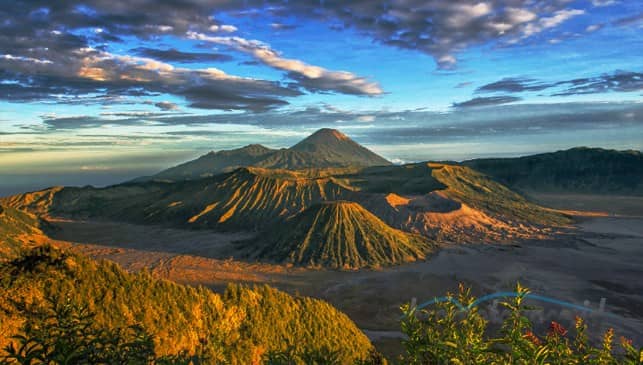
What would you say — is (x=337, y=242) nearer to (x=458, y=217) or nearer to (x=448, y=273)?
(x=448, y=273)

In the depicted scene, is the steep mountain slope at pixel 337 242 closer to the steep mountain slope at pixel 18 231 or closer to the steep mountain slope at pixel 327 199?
the steep mountain slope at pixel 327 199

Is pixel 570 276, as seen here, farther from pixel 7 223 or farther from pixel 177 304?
pixel 7 223

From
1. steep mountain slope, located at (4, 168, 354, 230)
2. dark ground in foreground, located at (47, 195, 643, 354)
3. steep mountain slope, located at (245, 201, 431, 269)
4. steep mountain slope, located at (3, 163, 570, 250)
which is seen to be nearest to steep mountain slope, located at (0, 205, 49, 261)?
dark ground in foreground, located at (47, 195, 643, 354)

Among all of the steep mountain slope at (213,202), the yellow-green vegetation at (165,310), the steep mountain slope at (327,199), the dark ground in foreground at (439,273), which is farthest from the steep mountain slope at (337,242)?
the yellow-green vegetation at (165,310)

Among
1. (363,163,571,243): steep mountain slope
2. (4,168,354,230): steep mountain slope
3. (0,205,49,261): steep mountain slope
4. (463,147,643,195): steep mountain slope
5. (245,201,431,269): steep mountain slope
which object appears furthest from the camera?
(463,147,643,195): steep mountain slope

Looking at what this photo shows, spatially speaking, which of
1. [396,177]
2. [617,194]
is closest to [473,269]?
[396,177]

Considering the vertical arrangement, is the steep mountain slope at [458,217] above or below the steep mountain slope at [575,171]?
below

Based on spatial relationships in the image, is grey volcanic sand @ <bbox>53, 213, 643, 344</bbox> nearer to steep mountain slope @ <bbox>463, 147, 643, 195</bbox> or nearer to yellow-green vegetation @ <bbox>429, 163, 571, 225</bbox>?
yellow-green vegetation @ <bbox>429, 163, 571, 225</bbox>
